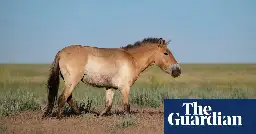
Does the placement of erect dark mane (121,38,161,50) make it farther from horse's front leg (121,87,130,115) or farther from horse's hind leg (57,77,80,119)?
horse's hind leg (57,77,80,119)

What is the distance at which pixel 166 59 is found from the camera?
13.4m

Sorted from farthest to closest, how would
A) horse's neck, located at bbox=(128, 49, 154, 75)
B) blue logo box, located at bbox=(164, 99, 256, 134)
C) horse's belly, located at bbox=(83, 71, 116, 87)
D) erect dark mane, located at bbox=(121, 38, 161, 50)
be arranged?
erect dark mane, located at bbox=(121, 38, 161, 50), horse's neck, located at bbox=(128, 49, 154, 75), horse's belly, located at bbox=(83, 71, 116, 87), blue logo box, located at bbox=(164, 99, 256, 134)

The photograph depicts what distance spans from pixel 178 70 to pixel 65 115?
3232 millimetres

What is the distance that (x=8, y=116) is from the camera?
1302 cm

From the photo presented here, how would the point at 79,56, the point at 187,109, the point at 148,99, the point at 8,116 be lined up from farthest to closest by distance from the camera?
the point at 148,99, the point at 8,116, the point at 79,56, the point at 187,109

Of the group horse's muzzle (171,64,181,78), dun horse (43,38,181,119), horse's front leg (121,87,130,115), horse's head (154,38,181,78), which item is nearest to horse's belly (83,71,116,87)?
dun horse (43,38,181,119)

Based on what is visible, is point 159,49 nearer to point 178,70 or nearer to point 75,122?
point 178,70

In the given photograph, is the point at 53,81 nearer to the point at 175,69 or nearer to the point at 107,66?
the point at 107,66

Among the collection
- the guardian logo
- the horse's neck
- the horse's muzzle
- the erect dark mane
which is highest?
the erect dark mane

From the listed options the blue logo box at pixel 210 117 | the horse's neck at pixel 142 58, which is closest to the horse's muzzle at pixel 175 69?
the horse's neck at pixel 142 58

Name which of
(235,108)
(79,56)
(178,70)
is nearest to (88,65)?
(79,56)

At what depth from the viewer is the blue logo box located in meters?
10.5

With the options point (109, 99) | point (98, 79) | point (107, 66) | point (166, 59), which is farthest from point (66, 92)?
point (166, 59)

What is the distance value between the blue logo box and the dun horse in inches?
71.3
